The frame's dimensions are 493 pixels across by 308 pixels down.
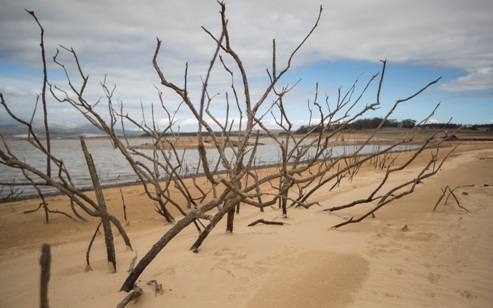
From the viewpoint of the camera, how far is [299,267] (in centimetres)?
241

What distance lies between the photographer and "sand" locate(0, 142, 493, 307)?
78.5 inches

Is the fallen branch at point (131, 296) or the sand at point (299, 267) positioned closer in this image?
the fallen branch at point (131, 296)

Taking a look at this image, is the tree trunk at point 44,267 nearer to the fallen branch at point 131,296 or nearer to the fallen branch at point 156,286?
the fallen branch at point 131,296

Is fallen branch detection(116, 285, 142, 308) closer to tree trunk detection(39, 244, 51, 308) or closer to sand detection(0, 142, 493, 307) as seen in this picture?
sand detection(0, 142, 493, 307)

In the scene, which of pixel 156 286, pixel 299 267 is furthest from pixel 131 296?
pixel 299 267

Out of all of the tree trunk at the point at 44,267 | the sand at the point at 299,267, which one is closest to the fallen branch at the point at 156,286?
the sand at the point at 299,267

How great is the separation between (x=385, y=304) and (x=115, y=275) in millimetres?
2118

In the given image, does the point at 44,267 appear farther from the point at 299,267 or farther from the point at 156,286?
the point at 299,267

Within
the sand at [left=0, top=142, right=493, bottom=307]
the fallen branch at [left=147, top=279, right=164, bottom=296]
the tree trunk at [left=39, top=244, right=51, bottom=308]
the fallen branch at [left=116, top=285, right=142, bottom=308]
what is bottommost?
the sand at [left=0, top=142, right=493, bottom=307]

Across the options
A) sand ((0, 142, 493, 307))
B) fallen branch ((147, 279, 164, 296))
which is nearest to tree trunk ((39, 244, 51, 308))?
sand ((0, 142, 493, 307))

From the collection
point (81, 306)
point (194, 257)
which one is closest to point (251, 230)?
point (194, 257)

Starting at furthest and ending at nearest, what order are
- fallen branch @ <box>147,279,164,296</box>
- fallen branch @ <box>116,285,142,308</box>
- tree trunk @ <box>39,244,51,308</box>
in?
fallen branch @ <box>147,279,164,296</box>
fallen branch @ <box>116,285,142,308</box>
tree trunk @ <box>39,244,51,308</box>

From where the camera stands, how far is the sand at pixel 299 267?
6.54ft

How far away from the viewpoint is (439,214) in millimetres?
4199
